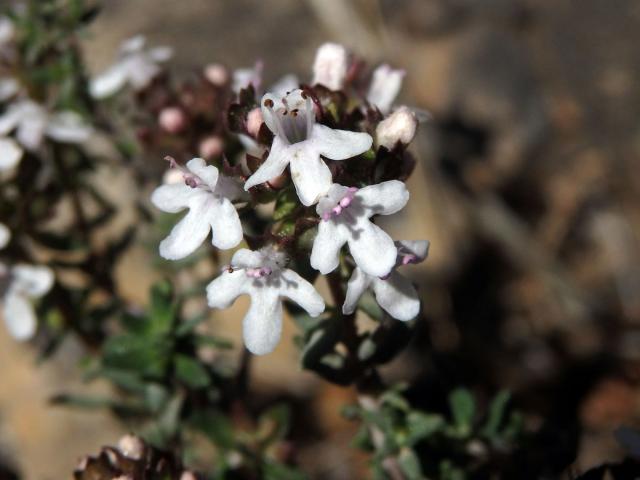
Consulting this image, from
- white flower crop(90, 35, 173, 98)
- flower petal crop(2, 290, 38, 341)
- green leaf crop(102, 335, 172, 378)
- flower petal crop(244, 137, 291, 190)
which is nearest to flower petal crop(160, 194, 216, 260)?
flower petal crop(244, 137, 291, 190)

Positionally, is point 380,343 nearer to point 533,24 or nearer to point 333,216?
point 333,216

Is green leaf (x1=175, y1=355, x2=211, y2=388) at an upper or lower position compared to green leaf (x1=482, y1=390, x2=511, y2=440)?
upper

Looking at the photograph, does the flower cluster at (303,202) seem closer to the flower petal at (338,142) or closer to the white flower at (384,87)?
the flower petal at (338,142)

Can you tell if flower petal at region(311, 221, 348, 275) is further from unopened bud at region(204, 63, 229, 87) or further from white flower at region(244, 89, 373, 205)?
unopened bud at region(204, 63, 229, 87)

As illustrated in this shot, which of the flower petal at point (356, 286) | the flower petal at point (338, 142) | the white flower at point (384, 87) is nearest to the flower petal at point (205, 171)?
the flower petal at point (338, 142)

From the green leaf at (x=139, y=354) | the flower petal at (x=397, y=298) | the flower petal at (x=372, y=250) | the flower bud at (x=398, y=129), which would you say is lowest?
the green leaf at (x=139, y=354)

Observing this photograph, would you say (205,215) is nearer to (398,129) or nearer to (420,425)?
(398,129)

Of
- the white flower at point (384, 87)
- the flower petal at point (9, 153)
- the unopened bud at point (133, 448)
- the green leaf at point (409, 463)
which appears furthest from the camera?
the flower petal at point (9, 153)
